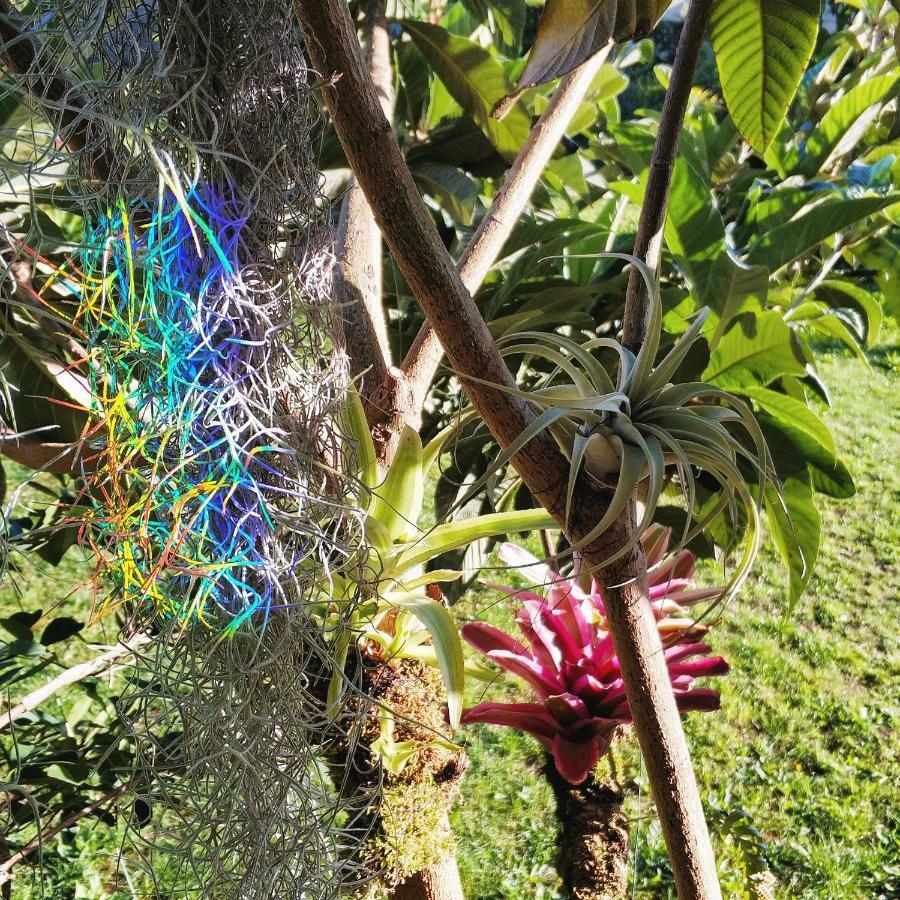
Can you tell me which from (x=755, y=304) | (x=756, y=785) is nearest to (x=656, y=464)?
(x=755, y=304)

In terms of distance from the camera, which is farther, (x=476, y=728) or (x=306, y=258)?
(x=476, y=728)

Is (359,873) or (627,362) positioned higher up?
(627,362)

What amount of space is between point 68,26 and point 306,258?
158 mm

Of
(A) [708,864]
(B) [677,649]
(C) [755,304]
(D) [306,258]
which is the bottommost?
(A) [708,864]

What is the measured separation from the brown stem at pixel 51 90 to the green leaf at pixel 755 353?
70 cm

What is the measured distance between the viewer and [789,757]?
189cm

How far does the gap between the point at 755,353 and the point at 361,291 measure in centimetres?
50

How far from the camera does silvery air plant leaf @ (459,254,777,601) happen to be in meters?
0.48

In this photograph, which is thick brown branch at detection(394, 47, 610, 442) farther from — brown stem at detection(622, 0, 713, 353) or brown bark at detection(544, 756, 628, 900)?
brown bark at detection(544, 756, 628, 900)

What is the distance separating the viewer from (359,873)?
2.07 feet

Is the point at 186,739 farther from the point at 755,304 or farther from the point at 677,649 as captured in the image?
the point at 755,304

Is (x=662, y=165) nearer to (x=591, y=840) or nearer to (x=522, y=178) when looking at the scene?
(x=522, y=178)

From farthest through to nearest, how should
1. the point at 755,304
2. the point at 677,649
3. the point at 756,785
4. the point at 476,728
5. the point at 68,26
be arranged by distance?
the point at 476,728 → the point at 756,785 → the point at 755,304 → the point at 677,649 → the point at 68,26

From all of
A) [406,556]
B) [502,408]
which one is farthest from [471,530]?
[502,408]
